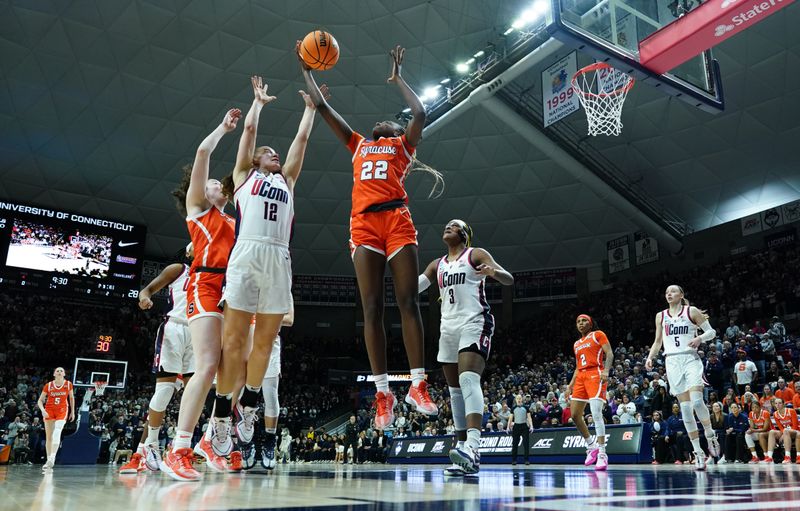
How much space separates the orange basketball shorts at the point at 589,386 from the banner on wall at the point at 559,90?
37.6ft

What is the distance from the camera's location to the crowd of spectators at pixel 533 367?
45.5 ft

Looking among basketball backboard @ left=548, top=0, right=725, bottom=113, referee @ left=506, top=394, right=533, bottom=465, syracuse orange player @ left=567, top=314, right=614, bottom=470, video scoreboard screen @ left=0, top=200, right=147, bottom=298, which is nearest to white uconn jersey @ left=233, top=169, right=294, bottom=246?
syracuse orange player @ left=567, top=314, right=614, bottom=470

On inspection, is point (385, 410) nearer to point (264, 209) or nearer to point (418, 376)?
point (418, 376)

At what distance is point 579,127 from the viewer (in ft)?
79.5

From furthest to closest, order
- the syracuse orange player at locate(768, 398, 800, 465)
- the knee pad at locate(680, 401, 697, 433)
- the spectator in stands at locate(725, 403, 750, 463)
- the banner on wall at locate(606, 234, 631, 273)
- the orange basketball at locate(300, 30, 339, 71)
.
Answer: the banner on wall at locate(606, 234, 631, 273) → the spectator in stands at locate(725, 403, 750, 463) → the syracuse orange player at locate(768, 398, 800, 465) → the knee pad at locate(680, 401, 697, 433) → the orange basketball at locate(300, 30, 339, 71)

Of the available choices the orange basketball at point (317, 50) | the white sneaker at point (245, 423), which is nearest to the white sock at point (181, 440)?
the white sneaker at point (245, 423)

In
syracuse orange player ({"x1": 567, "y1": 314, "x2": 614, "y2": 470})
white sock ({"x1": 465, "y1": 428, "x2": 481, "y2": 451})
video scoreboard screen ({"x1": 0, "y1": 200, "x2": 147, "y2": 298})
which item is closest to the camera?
white sock ({"x1": 465, "y1": 428, "x2": 481, "y2": 451})

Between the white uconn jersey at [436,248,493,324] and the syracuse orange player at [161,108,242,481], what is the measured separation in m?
2.06

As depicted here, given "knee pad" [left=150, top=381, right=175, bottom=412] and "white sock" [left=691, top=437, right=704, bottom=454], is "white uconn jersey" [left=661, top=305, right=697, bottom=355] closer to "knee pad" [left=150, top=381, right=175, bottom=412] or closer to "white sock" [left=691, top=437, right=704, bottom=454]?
"white sock" [left=691, top=437, right=704, bottom=454]

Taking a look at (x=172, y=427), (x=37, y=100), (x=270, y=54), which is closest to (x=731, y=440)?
(x=172, y=427)

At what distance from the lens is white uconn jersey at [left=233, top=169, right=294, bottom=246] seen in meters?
4.68

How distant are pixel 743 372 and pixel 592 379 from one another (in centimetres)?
671

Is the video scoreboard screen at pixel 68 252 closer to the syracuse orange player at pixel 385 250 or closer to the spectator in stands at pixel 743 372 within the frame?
the spectator in stands at pixel 743 372

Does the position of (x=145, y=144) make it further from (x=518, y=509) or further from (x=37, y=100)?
(x=518, y=509)
